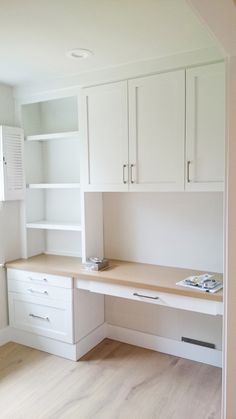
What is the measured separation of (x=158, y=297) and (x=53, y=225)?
1.21 meters

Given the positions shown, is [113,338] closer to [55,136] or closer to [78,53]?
[55,136]

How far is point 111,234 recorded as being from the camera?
10.5ft

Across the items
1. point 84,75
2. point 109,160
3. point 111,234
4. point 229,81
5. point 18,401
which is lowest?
point 18,401

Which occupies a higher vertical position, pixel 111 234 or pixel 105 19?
pixel 105 19

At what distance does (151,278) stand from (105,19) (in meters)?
1.76

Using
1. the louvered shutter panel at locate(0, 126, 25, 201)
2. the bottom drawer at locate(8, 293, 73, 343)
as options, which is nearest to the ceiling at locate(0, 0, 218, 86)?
the louvered shutter panel at locate(0, 126, 25, 201)

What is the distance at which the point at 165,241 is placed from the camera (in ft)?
9.52

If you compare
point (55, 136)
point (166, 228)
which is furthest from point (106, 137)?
point (166, 228)

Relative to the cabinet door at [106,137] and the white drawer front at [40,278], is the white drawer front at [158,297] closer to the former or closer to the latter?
the white drawer front at [40,278]

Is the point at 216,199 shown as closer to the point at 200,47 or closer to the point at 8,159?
the point at 200,47

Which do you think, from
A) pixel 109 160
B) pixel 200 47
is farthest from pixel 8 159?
pixel 200 47

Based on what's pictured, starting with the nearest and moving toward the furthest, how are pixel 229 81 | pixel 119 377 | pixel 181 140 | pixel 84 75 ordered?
pixel 229 81, pixel 181 140, pixel 119 377, pixel 84 75

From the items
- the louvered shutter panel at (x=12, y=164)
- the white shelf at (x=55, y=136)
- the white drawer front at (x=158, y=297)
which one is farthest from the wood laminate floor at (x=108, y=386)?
the white shelf at (x=55, y=136)

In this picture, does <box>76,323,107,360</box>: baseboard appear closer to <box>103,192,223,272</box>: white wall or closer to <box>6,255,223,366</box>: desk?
<box>6,255,223,366</box>: desk
